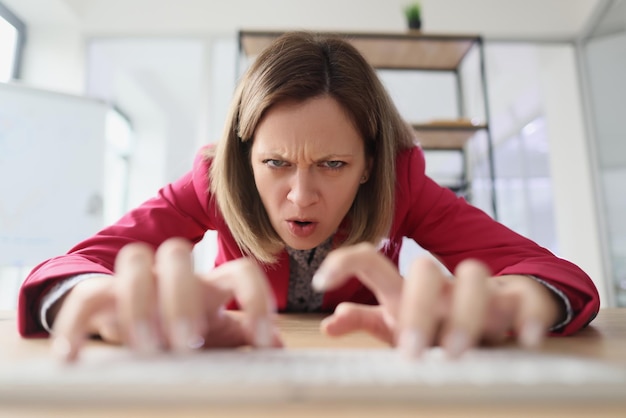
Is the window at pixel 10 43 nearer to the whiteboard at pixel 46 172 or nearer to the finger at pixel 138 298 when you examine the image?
the whiteboard at pixel 46 172

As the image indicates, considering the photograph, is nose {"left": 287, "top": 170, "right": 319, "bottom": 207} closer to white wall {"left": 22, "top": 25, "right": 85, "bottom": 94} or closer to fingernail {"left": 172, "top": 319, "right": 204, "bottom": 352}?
fingernail {"left": 172, "top": 319, "right": 204, "bottom": 352}

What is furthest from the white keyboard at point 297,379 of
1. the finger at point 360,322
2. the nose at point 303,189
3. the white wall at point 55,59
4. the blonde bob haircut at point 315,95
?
the white wall at point 55,59

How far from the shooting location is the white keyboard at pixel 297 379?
23 centimetres

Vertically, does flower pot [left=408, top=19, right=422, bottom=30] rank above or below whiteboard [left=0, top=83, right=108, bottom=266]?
above

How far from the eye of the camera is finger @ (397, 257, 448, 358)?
11.7 inches

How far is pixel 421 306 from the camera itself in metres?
0.30

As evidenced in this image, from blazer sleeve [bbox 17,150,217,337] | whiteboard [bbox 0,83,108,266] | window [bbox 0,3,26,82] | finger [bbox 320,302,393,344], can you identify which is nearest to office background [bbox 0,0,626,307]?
window [bbox 0,3,26,82]

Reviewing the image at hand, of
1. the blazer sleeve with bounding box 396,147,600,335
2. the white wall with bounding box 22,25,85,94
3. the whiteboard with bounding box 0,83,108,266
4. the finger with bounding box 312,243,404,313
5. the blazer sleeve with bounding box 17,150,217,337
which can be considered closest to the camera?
the finger with bounding box 312,243,404,313

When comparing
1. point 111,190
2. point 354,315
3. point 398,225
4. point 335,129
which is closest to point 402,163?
point 398,225

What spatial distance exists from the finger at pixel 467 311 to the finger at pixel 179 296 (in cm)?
16

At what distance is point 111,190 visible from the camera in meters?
3.72

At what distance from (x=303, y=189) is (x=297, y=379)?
0.44 metres

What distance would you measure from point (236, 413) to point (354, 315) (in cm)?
22

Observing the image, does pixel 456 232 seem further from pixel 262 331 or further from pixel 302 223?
pixel 262 331
